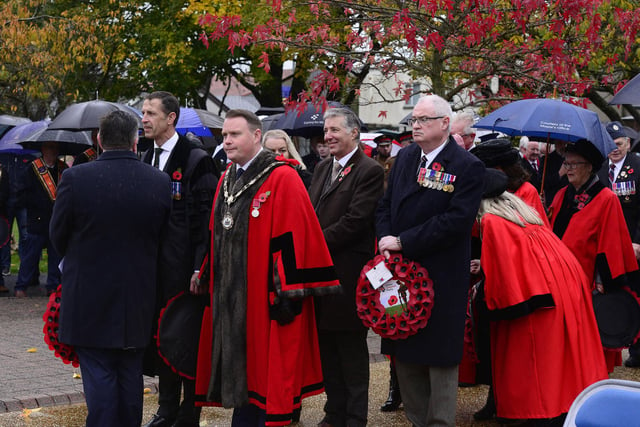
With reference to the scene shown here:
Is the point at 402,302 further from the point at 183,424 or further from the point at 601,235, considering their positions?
the point at 601,235

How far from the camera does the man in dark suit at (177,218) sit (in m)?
5.95

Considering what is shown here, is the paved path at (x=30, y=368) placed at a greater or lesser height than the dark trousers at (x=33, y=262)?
lesser

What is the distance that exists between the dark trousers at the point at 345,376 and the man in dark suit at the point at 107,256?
1406 mm

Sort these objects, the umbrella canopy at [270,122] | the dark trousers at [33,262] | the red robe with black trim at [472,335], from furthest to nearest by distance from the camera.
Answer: the dark trousers at [33,262] → the umbrella canopy at [270,122] → the red robe with black trim at [472,335]

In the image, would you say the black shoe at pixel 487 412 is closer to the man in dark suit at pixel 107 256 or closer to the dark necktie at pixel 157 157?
the man in dark suit at pixel 107 256

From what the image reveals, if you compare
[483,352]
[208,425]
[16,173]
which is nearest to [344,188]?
[483,352]

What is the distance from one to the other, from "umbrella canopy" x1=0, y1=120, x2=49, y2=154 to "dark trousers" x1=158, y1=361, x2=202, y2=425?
20.4 ft

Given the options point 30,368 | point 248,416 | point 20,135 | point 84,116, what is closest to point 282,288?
point 248,416

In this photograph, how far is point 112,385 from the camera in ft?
17.6

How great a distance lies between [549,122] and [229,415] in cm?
332

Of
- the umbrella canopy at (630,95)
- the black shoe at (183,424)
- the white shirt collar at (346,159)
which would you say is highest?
Result: the umbrella canopy at (630,95)

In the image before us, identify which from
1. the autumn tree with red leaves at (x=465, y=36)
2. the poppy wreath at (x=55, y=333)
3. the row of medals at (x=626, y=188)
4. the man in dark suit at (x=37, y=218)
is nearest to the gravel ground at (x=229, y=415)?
the poppy wreath at (x=55, y=333)

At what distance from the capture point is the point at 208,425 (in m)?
6.50

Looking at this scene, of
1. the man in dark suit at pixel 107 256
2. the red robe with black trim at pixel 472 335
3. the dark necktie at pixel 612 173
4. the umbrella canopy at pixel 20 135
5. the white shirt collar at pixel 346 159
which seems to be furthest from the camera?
the umbrella canopy at pixel 20 135
